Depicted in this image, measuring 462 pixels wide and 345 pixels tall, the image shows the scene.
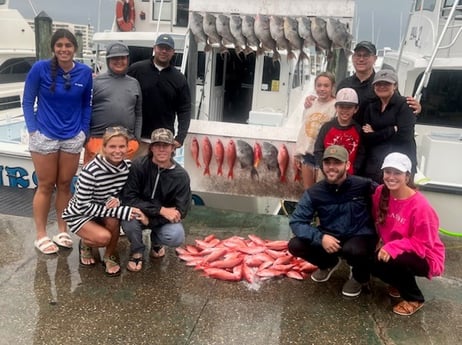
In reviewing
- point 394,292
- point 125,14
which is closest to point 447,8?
point 394,292

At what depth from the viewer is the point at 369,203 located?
138 inches

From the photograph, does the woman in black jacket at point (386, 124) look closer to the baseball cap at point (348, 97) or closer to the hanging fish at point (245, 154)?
the baseball cap at point (348, 97)

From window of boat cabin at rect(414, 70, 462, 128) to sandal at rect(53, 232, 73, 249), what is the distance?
5569mm

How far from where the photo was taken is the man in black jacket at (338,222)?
3.35m

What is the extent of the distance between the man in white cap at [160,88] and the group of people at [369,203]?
131 cm

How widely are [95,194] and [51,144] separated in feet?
1.89

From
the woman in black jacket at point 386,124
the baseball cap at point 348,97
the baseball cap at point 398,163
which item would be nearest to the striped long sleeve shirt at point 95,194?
the baseball cap at point 348,97

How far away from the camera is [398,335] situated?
10.2 ft

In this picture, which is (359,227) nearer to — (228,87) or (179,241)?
(179,241)

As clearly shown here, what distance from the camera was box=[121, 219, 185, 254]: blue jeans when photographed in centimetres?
364

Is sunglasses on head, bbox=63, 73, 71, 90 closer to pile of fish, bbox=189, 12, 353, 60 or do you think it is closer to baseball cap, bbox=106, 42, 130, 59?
baseball cap, bbox=106, 42, 130, 59

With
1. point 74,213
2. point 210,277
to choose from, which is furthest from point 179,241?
point 74,213

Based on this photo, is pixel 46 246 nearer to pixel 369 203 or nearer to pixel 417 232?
pixel 369 203

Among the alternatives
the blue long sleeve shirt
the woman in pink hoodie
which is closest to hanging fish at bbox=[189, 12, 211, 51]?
the blue long sleeve shirt
